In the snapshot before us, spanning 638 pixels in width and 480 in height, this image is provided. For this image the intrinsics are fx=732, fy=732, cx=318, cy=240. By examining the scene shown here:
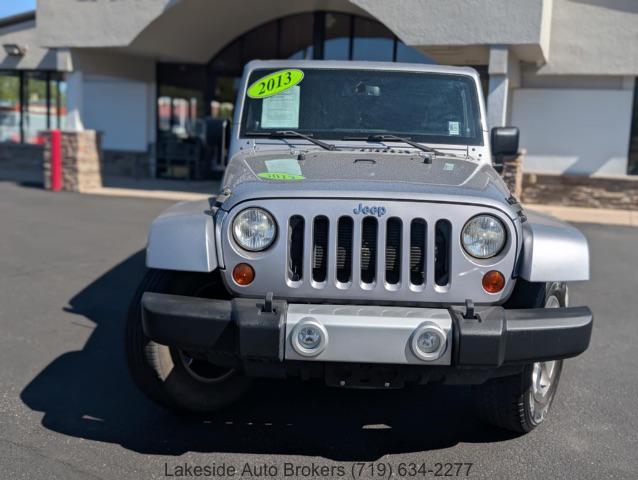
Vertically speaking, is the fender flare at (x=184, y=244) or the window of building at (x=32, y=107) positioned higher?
the window of building at (x=32, y=107)

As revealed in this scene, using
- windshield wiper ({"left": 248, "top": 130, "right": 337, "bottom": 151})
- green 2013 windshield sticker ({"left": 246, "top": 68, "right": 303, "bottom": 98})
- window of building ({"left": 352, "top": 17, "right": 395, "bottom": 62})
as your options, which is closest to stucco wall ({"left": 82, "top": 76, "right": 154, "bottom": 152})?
window of building ({"left": 352, "top": 17, "right": 395, "bottom": 62})

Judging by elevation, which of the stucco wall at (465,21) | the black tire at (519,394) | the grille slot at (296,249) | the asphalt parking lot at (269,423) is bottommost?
the asphalt parking lot at (269,423)

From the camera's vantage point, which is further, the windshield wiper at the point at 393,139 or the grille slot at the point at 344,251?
the windshield wiper at the point at 393,139

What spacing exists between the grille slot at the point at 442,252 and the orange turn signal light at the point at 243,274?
0.84 metres

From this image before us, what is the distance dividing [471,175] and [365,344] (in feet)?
4.11

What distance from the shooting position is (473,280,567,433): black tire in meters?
3.52

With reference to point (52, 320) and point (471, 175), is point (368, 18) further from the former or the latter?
point (471, 175)

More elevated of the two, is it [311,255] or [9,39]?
[9,39]

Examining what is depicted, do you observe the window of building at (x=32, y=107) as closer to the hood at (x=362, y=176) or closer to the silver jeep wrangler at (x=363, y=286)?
the hood at (x=362, y=176)

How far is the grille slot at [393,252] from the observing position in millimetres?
3309

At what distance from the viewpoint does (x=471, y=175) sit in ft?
12.6

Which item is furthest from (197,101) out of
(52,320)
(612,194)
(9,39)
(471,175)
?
(471,175)

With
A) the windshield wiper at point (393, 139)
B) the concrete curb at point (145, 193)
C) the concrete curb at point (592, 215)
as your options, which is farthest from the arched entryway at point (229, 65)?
the windshield wiper at point (393, 139)

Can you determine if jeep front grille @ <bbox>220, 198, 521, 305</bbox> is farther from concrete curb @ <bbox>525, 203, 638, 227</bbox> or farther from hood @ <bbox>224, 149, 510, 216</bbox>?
concrete curb @ <bbox>525, 203, 638, 227</bbox>
